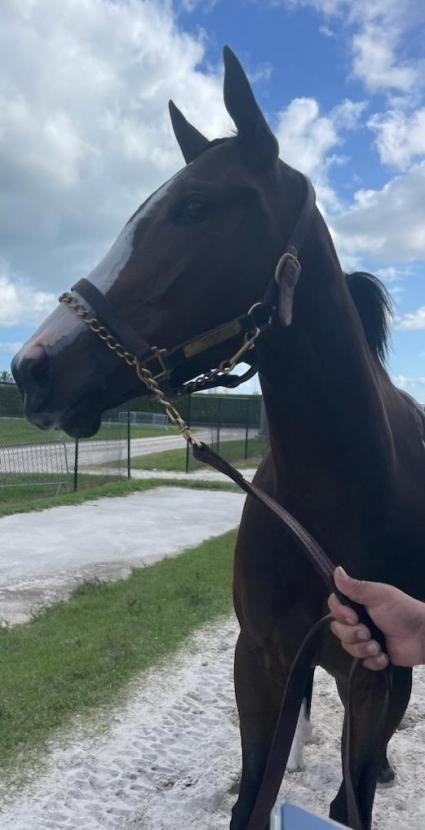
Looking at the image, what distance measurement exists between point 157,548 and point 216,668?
166 inches

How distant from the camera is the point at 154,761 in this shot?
337cm

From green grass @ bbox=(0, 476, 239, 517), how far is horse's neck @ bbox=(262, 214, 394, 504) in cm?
928

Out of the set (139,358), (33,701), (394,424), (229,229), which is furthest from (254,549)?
(33,701)

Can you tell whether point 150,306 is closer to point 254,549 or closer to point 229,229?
point 229,229

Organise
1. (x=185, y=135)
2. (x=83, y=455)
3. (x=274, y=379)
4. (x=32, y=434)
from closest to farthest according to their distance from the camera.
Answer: (x=274, y=379)
(x=185, y=135)
(x=32, y=434)
(x=83, y=455)

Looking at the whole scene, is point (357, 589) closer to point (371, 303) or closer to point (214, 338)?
point (214, 338)

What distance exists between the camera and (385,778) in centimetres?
329


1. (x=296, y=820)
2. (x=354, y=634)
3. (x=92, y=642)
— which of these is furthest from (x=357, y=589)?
(x=92, y=642)

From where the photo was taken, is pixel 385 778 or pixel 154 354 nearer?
pixel 154 354

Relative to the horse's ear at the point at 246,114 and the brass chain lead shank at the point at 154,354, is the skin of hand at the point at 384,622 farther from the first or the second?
the horse's ear at the point at 246,114

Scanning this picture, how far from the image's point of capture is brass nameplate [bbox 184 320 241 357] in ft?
5.60

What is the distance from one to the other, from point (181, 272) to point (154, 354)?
0.22 m

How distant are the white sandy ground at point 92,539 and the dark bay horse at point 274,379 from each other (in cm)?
407

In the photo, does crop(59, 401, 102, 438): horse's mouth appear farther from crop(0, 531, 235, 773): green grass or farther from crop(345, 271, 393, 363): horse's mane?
crop(0, 531, 235, 773): green grass
